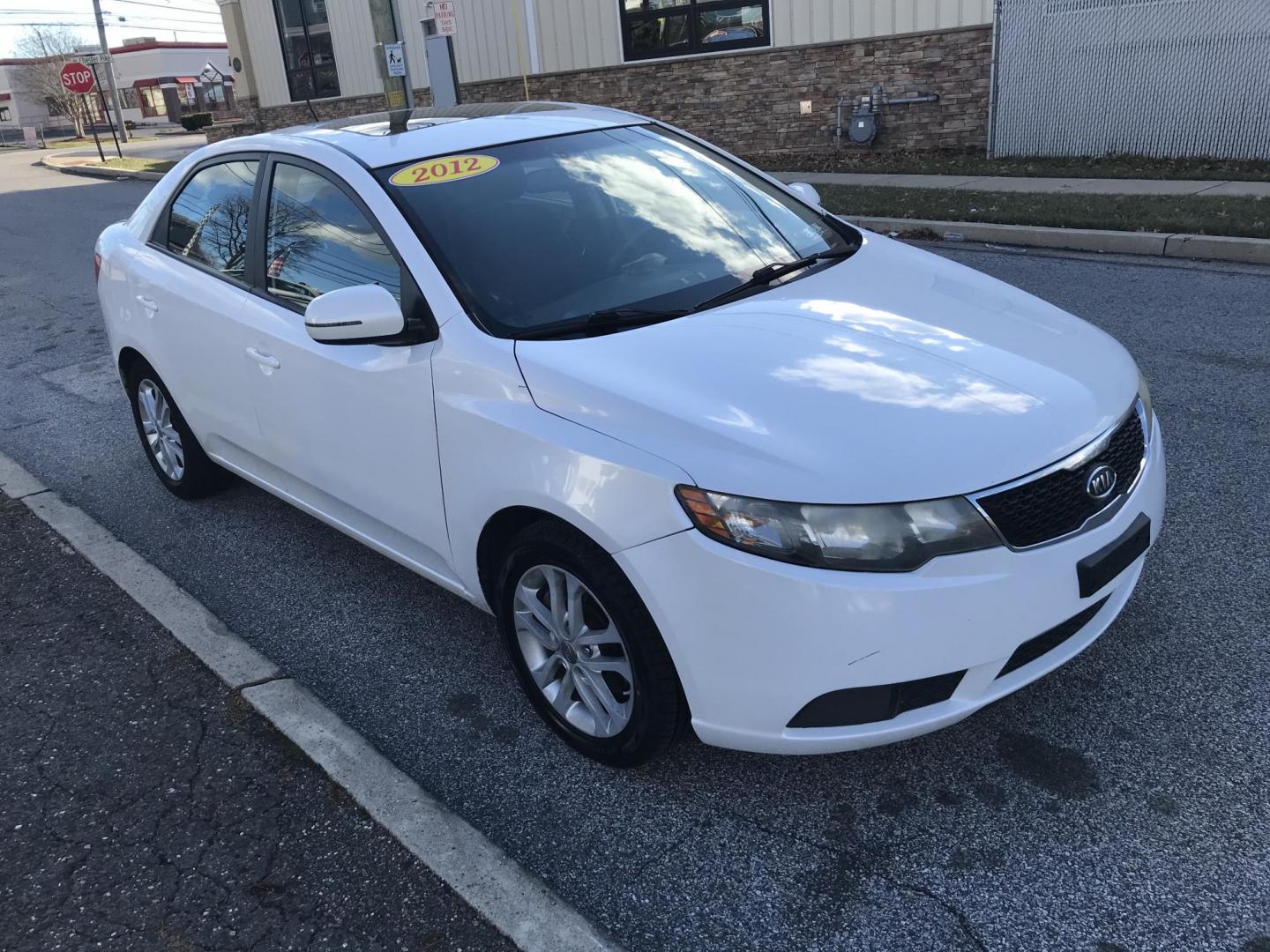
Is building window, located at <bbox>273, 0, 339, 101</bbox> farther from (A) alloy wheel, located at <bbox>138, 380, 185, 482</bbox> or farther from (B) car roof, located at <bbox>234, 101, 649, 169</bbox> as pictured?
(B) car roof, located at <bbox>234, 101, 649, 169</bbox>

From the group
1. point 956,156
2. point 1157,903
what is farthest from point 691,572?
point 956,156

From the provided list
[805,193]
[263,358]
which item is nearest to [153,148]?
[263,358]

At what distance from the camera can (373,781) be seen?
295 centimetres

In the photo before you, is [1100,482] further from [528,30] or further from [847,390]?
[528,30]

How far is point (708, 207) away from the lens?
369cm

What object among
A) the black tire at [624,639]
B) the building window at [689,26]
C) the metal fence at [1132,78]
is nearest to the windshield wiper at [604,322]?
the black tire at [624,639]

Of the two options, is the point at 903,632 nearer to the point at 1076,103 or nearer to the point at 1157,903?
the point at 1157,903

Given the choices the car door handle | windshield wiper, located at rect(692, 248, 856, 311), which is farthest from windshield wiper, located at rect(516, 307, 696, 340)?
the car door handle

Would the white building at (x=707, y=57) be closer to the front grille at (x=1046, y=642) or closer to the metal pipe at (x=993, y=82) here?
the metal pipe at (x=993, y=82)

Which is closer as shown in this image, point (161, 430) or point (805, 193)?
point (805, 193)

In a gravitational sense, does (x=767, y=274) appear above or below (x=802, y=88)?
below

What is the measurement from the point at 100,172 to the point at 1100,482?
90.4 feet

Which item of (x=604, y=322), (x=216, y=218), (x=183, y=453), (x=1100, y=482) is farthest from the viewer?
(x=183, y=453)

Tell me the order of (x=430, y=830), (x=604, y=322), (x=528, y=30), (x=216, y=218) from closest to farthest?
(x=430, y=830) < (x=604, y=322) < (x=216, y=218) < (x=528, y=30)
